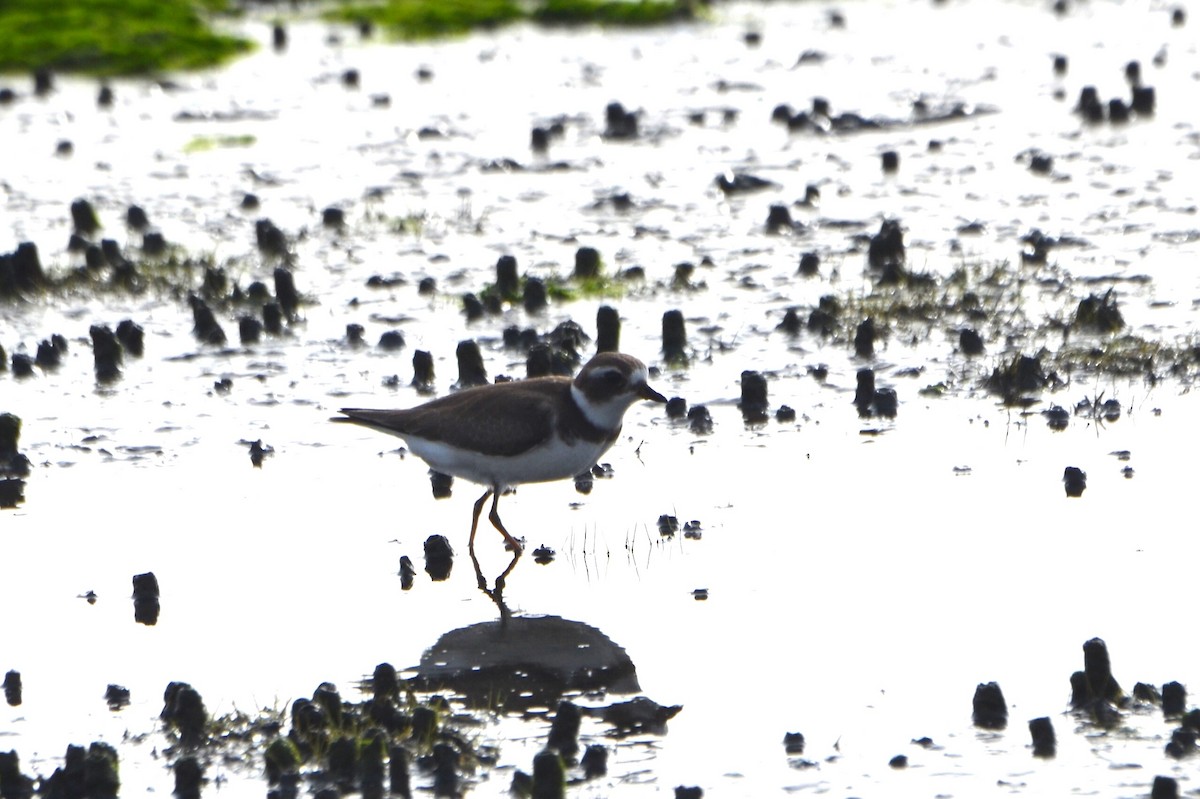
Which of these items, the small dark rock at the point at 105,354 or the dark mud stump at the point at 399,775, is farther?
the small dark rock at the point at 105,354

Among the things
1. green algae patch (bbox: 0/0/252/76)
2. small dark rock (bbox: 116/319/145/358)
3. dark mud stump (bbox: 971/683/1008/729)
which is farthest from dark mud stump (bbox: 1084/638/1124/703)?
green algae patch (bbox: 0/0/252/76)

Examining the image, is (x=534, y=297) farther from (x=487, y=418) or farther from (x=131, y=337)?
(x=487, y=418)

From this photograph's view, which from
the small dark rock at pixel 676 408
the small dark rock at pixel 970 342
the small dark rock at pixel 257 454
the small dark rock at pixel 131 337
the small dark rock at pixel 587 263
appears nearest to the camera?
the small dark rock at pixel 257 454

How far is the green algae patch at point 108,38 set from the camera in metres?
30.0

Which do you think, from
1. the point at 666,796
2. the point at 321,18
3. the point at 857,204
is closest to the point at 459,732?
the point at 666,796

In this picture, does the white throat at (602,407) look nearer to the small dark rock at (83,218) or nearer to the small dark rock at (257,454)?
the small dark rock at (257,454)

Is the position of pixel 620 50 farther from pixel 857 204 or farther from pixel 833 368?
pixel 833 368

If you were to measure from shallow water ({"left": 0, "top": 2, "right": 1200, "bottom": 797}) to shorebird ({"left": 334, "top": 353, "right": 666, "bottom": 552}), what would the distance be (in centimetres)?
56

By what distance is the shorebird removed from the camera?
10.3 meters

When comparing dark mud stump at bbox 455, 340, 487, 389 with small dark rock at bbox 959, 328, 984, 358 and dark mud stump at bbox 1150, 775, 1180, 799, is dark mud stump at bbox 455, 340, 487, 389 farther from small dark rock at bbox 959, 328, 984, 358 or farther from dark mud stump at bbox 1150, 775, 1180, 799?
dark mud stump at bbox 1150, 775, 1180, 799

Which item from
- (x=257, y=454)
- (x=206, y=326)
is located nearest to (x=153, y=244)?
(x=206, y=326)

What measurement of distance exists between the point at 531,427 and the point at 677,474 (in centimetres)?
182

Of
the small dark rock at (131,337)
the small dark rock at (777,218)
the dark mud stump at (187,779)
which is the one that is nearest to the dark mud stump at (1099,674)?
the dark mud stump at (187,779)

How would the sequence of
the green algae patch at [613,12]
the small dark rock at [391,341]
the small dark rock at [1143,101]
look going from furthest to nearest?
1. the green algae patch at [613,12]
2. the small dark rock at [1143,101]
3. the small dark rock at [391,341]
